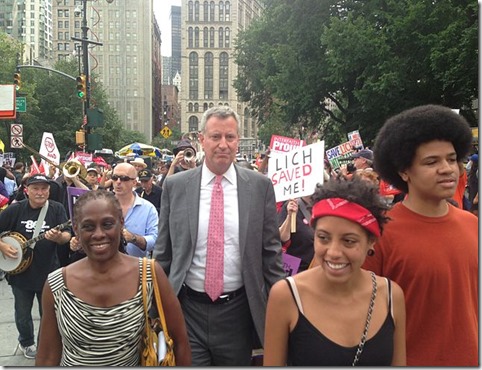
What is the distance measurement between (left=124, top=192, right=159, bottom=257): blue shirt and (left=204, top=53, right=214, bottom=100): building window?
136040 mm

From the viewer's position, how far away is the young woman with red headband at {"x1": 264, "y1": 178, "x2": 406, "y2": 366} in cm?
198

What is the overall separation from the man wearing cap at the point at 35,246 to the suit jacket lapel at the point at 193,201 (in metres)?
2.11

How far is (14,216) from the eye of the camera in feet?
16.3

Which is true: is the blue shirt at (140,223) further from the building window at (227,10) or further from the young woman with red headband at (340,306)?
the building window at (227,10)

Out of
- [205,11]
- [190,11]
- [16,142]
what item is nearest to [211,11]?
[205,11]

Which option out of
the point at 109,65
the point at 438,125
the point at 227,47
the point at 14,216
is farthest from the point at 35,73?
the point at 227,47

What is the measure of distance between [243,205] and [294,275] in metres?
0.80

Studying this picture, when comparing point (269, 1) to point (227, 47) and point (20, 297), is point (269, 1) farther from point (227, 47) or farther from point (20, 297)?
point (227, 47)

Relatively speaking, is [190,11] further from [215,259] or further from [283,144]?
[215,259]

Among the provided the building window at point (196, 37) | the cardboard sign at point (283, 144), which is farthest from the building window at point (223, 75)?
the cardboard sign at point (283, 144)

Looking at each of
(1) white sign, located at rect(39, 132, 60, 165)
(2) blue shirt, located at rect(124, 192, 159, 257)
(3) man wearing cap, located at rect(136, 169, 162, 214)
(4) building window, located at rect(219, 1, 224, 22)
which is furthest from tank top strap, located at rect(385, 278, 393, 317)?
(4) building window, located at rect(219, 1, 224, 22)

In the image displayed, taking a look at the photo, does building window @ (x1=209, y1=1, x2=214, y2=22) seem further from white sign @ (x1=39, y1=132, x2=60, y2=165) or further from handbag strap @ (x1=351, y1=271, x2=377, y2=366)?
handbag strap @ (x1=351, y1=271, x2=377, y2=366)

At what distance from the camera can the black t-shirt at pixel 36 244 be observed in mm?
4910

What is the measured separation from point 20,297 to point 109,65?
11218cm
